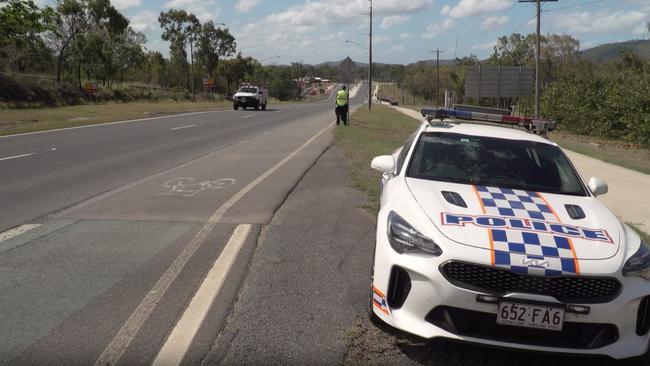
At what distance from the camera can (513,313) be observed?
3.33 metres

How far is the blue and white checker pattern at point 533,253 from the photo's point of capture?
3.34m

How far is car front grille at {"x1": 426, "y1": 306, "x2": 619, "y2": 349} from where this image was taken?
3.36m

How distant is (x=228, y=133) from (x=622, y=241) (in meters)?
17.5

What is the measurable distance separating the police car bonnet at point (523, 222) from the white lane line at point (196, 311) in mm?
1701

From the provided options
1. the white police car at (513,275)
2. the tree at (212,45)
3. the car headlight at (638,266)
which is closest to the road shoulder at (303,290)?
the white police car at (513,275)

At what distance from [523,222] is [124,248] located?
3733 mm

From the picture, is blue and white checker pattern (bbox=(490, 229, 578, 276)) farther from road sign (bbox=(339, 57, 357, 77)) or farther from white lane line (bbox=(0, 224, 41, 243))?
road sign (bbox=(339, 57, 357, 77))

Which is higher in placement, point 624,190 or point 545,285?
point 545,285

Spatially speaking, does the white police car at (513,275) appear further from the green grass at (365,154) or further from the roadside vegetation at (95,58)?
the roadside vegetation at (95,58)

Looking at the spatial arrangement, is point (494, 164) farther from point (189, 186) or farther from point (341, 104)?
point (341, 104)

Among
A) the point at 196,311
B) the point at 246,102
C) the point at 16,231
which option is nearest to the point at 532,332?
the point at 196,311

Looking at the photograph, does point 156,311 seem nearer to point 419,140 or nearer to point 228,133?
point 419,140

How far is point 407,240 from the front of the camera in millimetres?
3740

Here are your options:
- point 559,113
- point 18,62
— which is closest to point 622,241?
point 559,113
